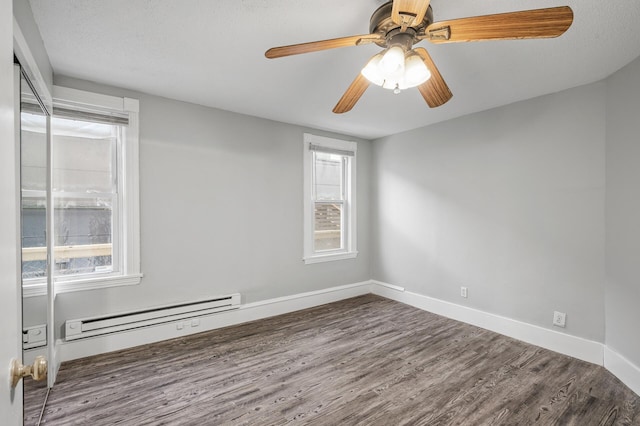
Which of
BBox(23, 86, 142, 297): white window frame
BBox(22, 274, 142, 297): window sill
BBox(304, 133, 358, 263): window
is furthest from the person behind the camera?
BBox(304, 133, 358, 263): window

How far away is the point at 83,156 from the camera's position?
2.82 metres

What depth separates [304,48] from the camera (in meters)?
1.58

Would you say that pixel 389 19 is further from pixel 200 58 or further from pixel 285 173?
pixel 285 173

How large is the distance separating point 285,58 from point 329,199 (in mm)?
2447

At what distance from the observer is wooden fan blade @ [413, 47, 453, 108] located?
66.9 inches

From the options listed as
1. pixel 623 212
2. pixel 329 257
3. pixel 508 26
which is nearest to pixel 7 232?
pixel 508 26

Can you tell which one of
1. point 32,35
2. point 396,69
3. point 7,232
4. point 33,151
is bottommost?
point 7,232

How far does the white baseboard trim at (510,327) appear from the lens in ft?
9.00

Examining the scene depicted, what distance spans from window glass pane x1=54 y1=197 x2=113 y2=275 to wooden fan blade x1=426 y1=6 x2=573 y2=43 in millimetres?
3094

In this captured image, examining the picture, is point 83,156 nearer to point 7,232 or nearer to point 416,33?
point 7,232

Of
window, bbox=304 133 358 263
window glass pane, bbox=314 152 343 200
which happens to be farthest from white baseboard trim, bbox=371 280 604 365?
window glass pane, bbox=314 152 343 200

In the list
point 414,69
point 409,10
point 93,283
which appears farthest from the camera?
point 93,283

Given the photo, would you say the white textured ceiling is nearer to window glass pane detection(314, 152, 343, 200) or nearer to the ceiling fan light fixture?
the ceiling fan light fixture

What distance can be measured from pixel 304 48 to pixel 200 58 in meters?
1.19
